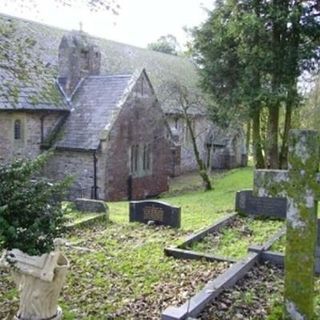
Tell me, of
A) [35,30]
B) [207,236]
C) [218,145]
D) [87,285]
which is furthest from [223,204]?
[218,145]

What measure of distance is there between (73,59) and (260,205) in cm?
1381

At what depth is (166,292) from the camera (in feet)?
23.2

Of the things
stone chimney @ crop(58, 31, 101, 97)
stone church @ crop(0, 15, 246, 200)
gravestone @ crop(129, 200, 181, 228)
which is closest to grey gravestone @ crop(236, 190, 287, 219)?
gravestone @ crop(129, 200, 181, 228)

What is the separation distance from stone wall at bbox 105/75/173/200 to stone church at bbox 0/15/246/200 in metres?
0.05

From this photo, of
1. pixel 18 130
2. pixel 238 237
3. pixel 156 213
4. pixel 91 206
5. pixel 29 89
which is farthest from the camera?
pixel 29 89

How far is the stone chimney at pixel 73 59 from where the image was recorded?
73.9ft

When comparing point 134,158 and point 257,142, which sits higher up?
point 257,142

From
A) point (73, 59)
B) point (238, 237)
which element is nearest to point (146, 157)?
point (73, 59)

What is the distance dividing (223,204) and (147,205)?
5824mm

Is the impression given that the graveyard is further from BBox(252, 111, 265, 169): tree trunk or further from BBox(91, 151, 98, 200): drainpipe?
BBox(252, 111, 265, 169): tree trunk

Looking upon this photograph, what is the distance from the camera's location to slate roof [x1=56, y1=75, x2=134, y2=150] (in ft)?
66.0

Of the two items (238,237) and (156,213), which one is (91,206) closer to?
(156,213)

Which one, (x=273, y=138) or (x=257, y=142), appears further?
(x=257, y=142)

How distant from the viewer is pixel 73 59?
74.6 feet
